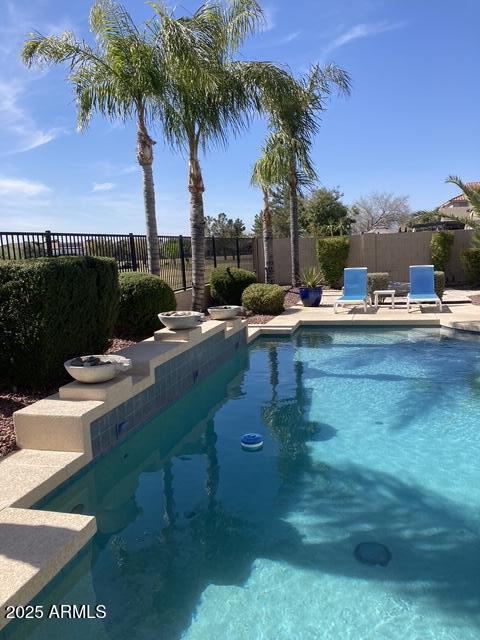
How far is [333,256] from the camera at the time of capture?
57.5 feet

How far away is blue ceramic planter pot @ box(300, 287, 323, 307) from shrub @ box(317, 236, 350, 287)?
14.0 ft

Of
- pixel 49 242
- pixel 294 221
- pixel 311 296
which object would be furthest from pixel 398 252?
pixel 49 242

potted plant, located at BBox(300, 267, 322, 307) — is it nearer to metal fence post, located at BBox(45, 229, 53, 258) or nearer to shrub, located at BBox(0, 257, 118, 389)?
metal fence post, located at BBox(45, 229, 53, 258)

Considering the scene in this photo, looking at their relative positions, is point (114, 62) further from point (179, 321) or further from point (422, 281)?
point (422, 281)

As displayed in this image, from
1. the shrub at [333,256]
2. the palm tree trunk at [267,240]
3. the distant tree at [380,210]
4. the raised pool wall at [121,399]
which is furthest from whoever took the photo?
the distant tree at [380,210]

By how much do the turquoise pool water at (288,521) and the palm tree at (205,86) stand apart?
5.74 meters

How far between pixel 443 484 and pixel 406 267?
14.9m

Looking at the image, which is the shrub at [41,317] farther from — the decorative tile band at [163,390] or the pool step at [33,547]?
the pool step at [33,547]

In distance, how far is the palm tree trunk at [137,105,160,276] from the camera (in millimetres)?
9469

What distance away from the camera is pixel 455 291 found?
51.5 feet

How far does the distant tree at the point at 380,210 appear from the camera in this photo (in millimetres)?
47812

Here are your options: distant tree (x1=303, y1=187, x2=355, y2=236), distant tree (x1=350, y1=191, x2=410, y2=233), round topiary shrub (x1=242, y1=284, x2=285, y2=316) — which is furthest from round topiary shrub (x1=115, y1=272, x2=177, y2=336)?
distant tree (x1=350, y1=191, x2=410, y2=233)

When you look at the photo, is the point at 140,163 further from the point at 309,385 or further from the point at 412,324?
the point at 412,324

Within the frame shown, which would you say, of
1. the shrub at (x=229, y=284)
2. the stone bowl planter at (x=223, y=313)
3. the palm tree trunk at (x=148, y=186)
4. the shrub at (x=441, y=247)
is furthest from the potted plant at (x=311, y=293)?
the shrub at (x=441, y=247)
